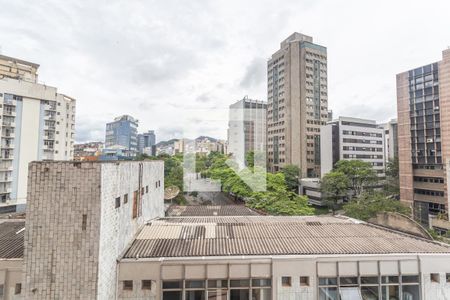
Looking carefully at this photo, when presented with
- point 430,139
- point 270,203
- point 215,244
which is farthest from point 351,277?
point 430,139

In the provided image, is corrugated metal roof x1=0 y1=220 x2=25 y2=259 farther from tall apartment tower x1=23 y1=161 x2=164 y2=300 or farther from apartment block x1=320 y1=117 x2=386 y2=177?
apartment block x1=320 y1=117 x2=386 y2=177

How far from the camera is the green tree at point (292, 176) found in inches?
1469

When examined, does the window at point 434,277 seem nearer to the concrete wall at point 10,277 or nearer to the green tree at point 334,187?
the concrete wall at point 10,277

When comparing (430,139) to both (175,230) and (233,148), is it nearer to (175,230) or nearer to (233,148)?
(233,148)

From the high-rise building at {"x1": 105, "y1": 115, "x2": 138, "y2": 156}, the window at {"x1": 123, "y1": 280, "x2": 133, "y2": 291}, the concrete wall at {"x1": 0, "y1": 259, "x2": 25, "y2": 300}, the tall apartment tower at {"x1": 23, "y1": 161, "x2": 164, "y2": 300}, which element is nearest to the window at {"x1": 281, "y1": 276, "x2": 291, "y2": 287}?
the window at {"x1": 123, "y1": 280, "x2": 133, "y2": 291}

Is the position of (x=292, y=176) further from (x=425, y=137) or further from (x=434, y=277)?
(x=434, y=277)

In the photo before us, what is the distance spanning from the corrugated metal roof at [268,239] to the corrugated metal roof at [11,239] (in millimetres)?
3298

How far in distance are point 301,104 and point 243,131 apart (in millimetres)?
14217

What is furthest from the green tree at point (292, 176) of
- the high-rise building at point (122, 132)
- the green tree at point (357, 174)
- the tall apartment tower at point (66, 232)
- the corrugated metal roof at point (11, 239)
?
the high-rise building at point (122, 132)

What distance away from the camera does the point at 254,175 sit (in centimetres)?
2386

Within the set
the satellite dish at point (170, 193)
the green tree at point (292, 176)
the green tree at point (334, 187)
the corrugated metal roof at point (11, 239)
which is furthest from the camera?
the green tree at point (292, 176)

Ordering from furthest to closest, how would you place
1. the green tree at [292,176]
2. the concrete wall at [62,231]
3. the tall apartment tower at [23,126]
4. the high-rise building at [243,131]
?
the green tree at [292,176]
the high-rise building at [243,131]
the tall apartment tower at [23,126]
the concrete wall at [62,231]

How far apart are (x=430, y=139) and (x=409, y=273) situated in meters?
24.6

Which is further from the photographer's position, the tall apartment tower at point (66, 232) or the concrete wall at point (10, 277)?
the concrete wall at point (10, 277)
